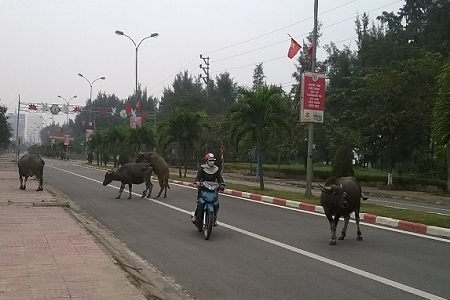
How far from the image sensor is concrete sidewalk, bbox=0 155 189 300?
6.53 metres

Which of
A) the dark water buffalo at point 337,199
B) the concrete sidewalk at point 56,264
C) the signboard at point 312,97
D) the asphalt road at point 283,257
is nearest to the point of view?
the concrete sidewalk at point 56,264

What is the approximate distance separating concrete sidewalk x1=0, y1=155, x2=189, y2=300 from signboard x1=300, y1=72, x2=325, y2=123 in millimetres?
10644

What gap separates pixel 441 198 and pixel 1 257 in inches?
958

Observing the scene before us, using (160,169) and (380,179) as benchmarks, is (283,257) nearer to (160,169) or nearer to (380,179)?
(160,169)

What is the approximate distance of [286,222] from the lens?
1449cm

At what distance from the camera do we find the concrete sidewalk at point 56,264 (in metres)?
6.53

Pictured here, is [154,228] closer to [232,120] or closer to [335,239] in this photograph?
[335,239]

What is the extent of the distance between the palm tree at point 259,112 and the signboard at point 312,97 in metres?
4.20

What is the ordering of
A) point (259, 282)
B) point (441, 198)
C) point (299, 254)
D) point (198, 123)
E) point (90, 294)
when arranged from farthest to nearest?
point (198, 123) < point (441, 198) < point (299, 254) < point (259, 282) < point (90, 294)

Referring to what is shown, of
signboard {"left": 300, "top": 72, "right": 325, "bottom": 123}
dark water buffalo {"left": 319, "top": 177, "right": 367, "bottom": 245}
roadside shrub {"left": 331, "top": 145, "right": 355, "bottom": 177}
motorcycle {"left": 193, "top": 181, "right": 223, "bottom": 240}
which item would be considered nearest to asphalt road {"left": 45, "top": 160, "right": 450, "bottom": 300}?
motorcycle {"left": 193, "top": 181, "right": 223, "bottom": 240}

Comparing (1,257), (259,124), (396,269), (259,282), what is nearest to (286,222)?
(396,269)

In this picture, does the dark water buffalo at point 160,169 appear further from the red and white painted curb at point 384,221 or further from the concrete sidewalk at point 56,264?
the concrete sidewalk at point 56,264

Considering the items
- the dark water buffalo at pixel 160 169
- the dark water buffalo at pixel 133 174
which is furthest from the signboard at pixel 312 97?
the dark water buffalo at pixel 133 174

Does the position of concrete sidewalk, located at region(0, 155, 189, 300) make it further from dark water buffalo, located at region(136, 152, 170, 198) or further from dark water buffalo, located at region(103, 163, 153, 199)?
dark water buffalo, located at region(136, 152, 170, 198)
